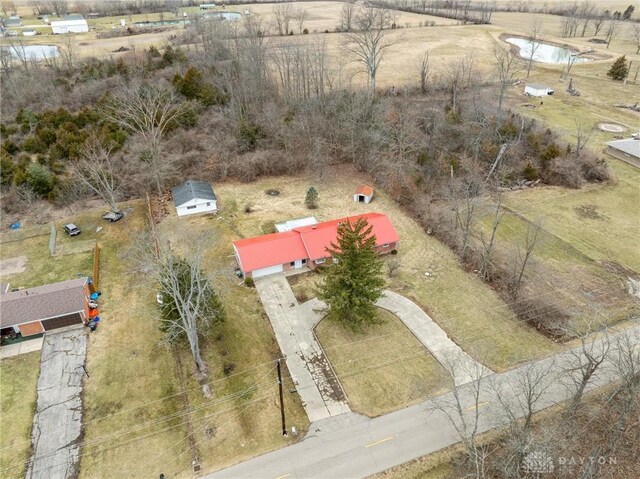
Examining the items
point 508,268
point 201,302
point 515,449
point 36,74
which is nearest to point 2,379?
point 201,302

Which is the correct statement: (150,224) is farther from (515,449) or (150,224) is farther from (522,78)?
(522,78)

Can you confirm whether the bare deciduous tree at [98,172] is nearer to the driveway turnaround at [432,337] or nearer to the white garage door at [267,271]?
the white garage door at [267,271]

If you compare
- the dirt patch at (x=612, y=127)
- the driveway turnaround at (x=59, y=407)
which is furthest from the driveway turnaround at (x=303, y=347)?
the dirt patch at (x=612, y=127)

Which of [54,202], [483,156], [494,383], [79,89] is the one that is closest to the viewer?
[494,383]

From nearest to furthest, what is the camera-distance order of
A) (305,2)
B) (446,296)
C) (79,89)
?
1. (446,296)
2. (79,89)
3. (305,2)

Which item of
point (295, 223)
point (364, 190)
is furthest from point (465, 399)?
point (364, 190)

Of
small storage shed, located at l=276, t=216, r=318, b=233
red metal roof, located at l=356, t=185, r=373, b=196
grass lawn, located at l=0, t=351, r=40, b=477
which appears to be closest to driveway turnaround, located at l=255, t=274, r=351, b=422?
small storage shed, located at l=276, t=216, r=318, b=233
